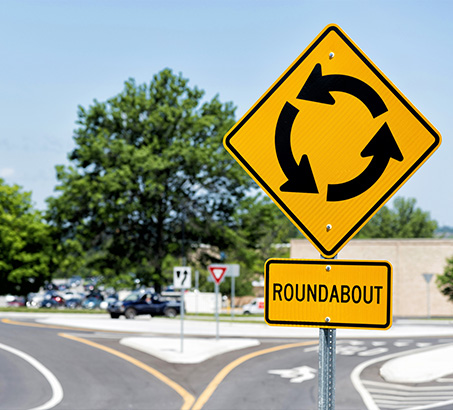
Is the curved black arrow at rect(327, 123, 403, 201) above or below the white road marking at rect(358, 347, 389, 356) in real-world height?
above

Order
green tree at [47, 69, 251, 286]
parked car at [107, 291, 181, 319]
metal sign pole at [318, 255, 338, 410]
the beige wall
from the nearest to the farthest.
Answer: metal sign pole at [318, 255, 338, 410]
parked car at [107, 291, 181, 319]
green tree at [47, 69, 251, 286]
the beige wall

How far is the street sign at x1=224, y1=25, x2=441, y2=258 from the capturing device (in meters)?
3.22

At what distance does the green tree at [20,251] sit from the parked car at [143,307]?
15462 mm

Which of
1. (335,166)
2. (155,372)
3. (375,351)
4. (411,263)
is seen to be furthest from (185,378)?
(411,263)

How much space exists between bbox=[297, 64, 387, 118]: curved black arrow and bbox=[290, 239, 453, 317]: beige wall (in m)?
53.3

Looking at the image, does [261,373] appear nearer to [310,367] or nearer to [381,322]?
[310,367]

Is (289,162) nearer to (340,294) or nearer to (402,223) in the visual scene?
(340,294)

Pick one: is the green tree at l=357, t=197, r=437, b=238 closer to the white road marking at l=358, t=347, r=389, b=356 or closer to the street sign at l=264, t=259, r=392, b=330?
the white road marking at l=358, t=347, r=389, b=356

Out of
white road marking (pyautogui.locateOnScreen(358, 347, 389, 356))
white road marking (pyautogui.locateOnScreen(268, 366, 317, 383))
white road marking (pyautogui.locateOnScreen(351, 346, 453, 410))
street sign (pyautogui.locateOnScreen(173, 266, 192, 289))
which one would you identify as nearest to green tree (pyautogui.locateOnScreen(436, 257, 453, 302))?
→ white road marking (pyautogui.locateOnScreen(358, 347, 389, 356))

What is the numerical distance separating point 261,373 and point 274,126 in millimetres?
15771

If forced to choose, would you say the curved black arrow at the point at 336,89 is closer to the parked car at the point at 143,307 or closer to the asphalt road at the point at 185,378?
the asphalt road at the point at 185,378

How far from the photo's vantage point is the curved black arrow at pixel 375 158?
322 cm

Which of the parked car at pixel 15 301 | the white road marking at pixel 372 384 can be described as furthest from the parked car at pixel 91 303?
the white road marking at pixel 372 384

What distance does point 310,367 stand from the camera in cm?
1977
